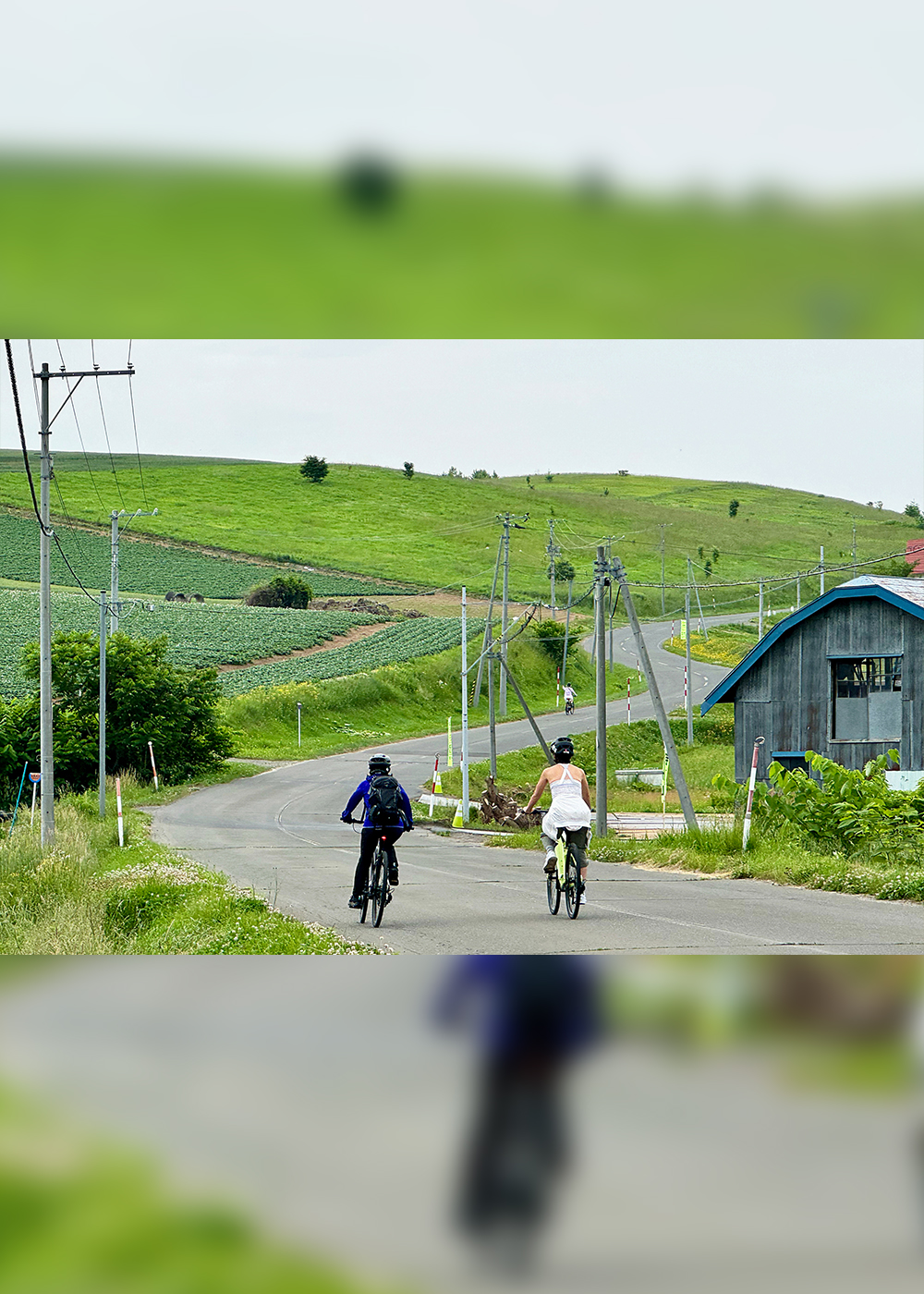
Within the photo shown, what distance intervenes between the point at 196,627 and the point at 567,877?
19.5 meters

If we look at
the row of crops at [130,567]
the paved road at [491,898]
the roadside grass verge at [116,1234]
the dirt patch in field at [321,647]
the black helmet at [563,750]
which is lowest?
the paved road at [491,898]

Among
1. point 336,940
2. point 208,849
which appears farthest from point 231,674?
point 336,940

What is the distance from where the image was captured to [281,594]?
98.1 feet

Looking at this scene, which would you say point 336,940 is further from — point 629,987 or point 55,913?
point 629,987

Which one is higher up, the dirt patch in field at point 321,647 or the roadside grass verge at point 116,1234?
the dirt patch in field at point 321,647

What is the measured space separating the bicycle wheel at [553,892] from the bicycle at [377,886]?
1.13 metres

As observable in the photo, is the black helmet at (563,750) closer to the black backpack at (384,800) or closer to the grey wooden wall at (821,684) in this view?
the black backpack at (384,800)


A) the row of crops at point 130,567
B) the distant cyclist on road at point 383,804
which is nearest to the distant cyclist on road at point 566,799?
the distant cyclist on road at point 383,804

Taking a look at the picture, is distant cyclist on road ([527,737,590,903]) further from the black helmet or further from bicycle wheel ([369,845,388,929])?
bicycle wheel ([369,845,388,929])

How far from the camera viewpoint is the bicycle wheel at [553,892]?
8273 millimetres

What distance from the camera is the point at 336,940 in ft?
21.9

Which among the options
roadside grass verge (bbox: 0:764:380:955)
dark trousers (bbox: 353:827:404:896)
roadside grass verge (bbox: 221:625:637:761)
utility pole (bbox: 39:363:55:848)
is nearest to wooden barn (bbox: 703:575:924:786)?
roadside grass verge (bbox: 221:625:637:761)

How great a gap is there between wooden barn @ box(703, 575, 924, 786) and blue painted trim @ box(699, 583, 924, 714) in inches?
0.5
